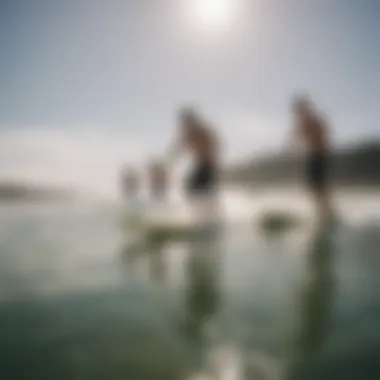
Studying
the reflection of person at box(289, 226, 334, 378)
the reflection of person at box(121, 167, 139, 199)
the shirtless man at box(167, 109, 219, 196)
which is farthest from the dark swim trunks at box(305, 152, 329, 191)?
the reflection of person at box(121, 167, 139, 199)

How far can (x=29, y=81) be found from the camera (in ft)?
6.21

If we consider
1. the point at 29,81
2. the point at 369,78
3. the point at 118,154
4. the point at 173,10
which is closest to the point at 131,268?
the point at 118,154

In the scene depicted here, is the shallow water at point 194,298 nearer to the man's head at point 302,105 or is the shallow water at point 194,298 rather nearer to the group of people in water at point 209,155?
the group of people in water at point 209,155

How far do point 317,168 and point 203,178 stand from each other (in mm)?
496

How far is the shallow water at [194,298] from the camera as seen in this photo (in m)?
1.58

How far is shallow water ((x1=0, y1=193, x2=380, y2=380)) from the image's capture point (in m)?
1.58

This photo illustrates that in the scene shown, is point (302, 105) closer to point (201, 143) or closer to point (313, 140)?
point (313, 140)

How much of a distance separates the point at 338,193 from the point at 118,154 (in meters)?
0.97

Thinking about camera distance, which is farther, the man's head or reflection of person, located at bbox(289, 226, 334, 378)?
the man's head

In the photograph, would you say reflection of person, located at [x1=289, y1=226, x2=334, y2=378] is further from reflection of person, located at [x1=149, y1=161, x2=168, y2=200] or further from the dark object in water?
reflection of person, located at [x1=149, y1=161, x2=168, y2=200]

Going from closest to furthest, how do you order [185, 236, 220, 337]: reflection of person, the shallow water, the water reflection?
the shallow water < [185, 236, 220, 337]: reflection of person < the water reflection

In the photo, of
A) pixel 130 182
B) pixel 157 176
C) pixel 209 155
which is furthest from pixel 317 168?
pixel 130 182

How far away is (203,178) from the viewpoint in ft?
6.18

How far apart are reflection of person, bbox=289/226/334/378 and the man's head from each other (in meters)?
0.52
